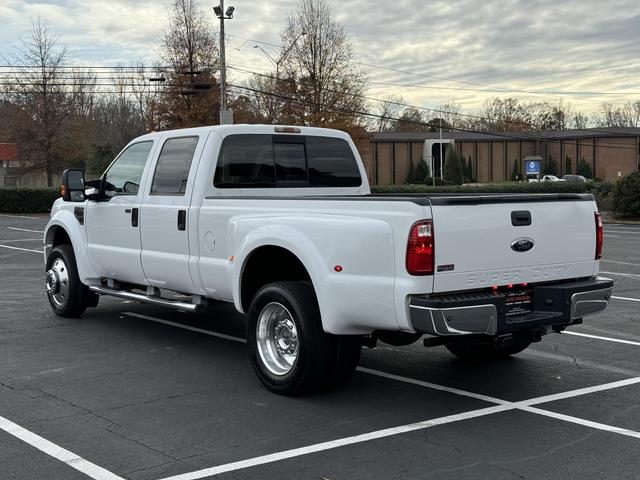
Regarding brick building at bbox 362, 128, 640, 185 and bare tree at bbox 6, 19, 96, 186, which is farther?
brick building at bbox 362, 128, 640, 185

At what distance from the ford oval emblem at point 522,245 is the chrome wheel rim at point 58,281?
19.7 feet

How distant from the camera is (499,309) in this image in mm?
5559

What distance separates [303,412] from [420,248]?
157 cm

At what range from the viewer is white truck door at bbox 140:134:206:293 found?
24.6 ft

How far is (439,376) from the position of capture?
698cm

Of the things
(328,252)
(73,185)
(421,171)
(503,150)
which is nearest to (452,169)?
(421,171)

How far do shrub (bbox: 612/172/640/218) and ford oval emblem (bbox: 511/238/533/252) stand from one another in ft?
98.8

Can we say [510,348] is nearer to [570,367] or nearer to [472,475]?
[570,367]

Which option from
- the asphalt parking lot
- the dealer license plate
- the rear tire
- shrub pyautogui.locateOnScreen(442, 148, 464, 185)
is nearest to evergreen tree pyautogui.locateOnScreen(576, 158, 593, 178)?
shrub pyautogui.locateOnScreen(442, 148, 464, 185)

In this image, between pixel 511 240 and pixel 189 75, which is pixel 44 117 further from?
pixel 511 240

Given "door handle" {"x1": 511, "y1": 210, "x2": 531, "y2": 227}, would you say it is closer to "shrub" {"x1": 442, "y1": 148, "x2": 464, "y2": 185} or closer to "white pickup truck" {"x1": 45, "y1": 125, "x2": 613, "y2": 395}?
"white pickup truck" {"x1": 45, "y1": 125, "x2": 613, "y2": 395}

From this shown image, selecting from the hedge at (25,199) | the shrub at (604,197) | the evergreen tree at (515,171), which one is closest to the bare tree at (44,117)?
the hedge at (25,199)

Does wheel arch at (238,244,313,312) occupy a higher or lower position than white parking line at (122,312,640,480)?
higher

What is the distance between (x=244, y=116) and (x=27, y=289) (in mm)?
31634
